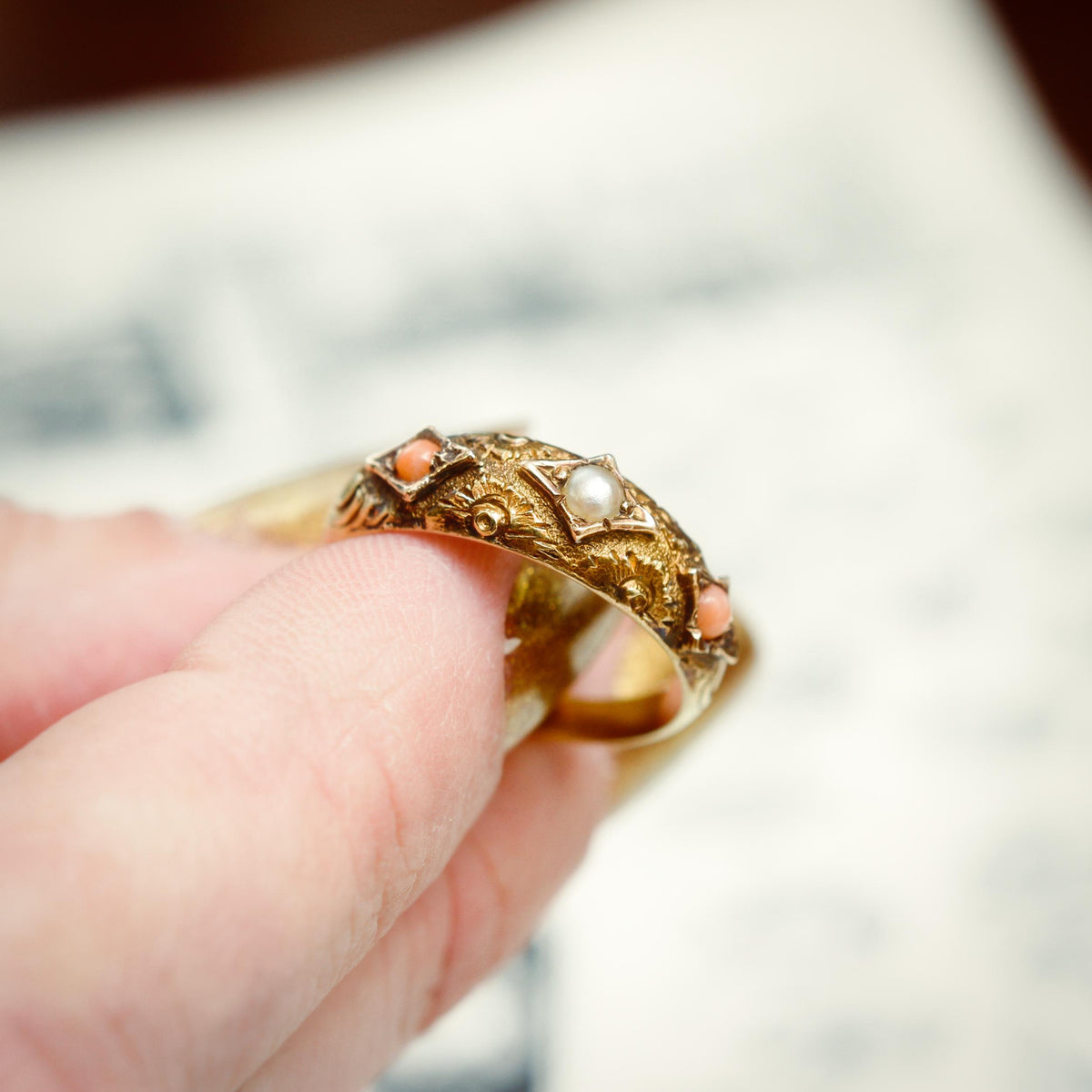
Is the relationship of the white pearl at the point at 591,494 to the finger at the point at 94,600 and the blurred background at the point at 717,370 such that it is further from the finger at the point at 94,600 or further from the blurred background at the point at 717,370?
the blurred background at the point at 717,370

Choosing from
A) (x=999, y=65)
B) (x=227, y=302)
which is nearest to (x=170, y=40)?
(x=227, y=302)

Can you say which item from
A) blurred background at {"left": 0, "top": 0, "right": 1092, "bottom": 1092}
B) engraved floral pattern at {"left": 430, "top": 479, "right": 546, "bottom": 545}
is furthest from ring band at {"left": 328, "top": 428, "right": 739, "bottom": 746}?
blurred background at {"left": 0, "top": 0, "right": 1092, "bottom": 1092}

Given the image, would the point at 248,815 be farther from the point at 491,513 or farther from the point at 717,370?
the point at 717,370

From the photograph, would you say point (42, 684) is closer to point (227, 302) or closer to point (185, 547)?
point (185, 547)

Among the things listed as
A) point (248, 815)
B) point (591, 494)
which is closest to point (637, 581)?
point (591, 494)

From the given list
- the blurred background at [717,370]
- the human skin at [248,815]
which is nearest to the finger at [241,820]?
the human skin at [248,815]
